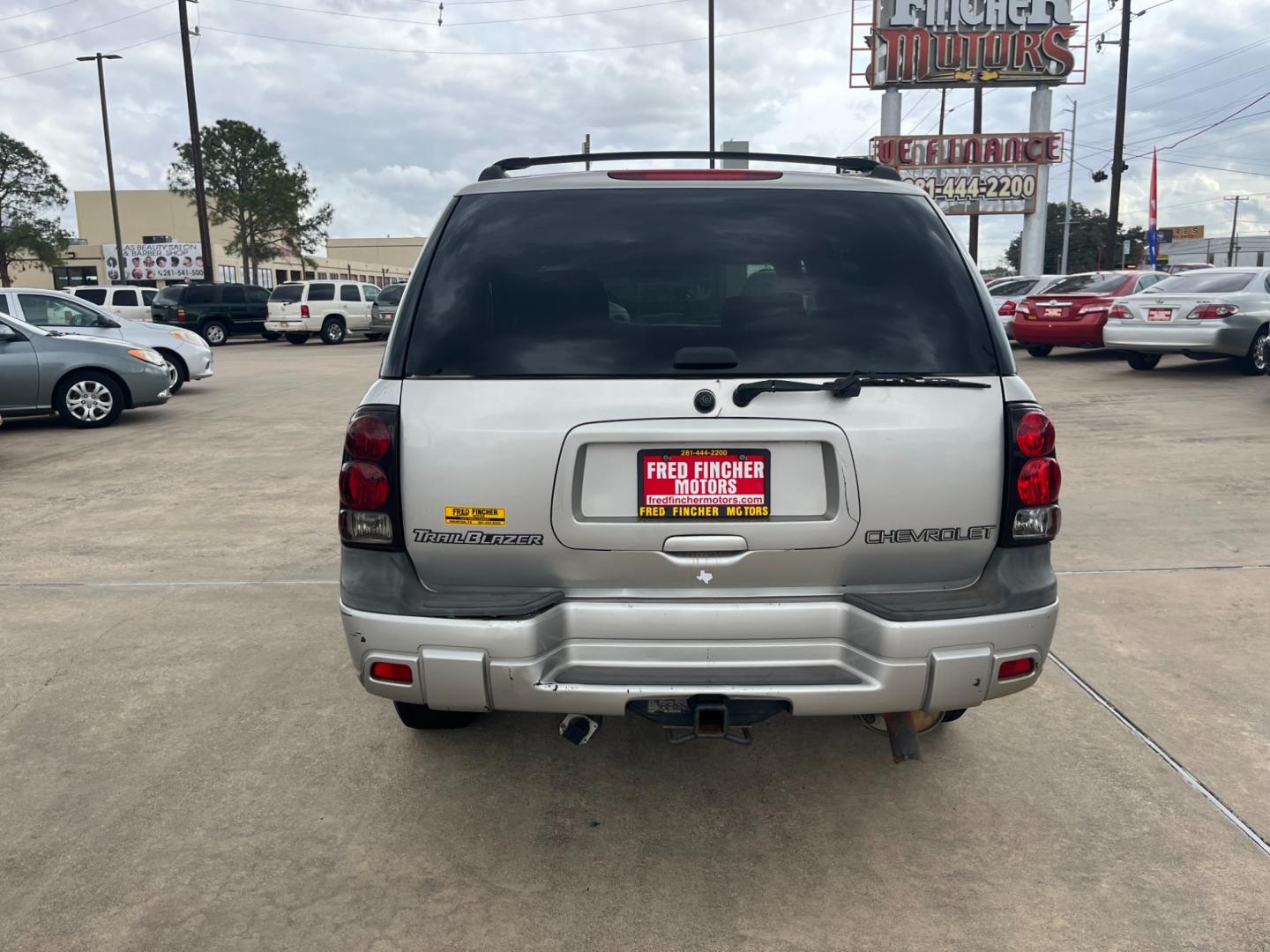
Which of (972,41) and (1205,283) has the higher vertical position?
(972,41)

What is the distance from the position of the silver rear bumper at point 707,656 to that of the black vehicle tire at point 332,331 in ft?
91.5

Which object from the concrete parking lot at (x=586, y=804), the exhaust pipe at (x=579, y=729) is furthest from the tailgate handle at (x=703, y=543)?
the concrete parking lot at (x=586, y=804)

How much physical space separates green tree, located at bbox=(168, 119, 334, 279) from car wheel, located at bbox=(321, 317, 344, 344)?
22.3m

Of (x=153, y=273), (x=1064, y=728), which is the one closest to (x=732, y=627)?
(x=1064, y=728)

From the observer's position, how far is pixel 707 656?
2.67m

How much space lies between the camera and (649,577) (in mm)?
2723

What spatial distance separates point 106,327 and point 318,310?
1547cm

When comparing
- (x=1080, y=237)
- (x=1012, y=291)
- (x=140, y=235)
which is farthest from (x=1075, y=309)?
(x=1080, y=237)

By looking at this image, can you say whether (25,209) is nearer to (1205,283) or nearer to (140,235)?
(140,235)

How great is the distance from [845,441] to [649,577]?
63 centimetres

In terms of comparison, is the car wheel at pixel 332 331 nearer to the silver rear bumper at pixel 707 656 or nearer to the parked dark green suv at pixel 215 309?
the parked dark green suv at pixel 215 309

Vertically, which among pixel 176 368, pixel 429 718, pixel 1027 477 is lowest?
pixel 429 718

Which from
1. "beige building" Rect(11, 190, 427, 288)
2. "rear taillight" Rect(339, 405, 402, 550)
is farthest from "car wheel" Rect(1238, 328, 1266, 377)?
"beige building" Rect(11, 190, 427, 288)

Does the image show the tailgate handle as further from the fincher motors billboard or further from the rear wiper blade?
the fincher motors billboard
